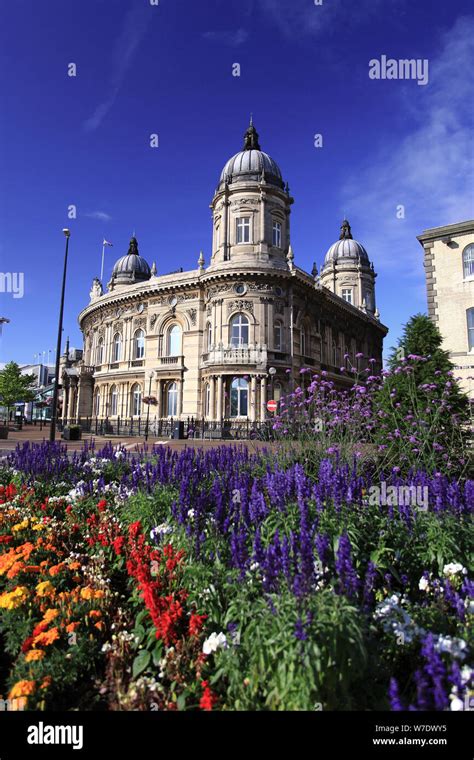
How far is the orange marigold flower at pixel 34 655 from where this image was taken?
8.68 feet

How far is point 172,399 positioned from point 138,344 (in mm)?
6895

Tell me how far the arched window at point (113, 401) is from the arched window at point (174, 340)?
808 centimetres

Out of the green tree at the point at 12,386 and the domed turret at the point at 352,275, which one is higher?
the domed turret at the point at 352,275

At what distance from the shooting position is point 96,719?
2271 mm

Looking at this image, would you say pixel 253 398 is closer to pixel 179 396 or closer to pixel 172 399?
pixel 179 396

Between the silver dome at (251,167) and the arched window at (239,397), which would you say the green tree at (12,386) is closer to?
the arched window at (239,397)

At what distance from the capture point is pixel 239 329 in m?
30.7

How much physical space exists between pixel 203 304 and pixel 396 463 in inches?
1051

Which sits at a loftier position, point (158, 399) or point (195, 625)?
point (158, 399)

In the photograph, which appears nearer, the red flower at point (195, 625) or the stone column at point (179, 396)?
the red flower at point (195, 625)

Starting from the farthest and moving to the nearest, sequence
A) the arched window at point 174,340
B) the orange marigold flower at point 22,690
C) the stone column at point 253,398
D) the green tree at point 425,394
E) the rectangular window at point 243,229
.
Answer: the arched window at point 174,340 < the rectangular window at point 243,229 < the stone column at point 253,398 < the green tree at point 425,394 < the orange marigold flower at point 22,690

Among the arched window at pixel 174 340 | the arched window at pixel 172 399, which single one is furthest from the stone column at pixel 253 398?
the arched window at pixel 174 340

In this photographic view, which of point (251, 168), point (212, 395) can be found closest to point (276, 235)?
point (251, 168)

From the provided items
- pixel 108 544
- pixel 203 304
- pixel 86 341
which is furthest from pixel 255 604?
pixel 86 341
